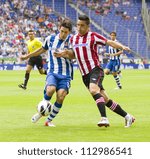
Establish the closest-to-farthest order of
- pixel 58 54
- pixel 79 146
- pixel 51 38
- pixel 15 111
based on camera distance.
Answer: pixel 79 146 → pixel 58 54 → pixel 51 38 → pixel 15 111

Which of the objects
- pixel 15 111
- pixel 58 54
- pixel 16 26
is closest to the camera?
pixel 58 54

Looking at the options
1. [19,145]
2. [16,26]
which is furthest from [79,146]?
[16,26]

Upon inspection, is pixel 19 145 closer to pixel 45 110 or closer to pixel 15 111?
pixel 45 110

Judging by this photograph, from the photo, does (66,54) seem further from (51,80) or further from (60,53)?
(51,80)

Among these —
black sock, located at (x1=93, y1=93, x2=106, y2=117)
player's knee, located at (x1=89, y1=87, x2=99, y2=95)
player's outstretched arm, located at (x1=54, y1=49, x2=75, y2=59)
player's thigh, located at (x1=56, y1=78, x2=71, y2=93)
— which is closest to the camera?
black sock, located at (x1=93, y1=93, x2=106, y2=117)

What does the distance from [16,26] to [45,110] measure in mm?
44512

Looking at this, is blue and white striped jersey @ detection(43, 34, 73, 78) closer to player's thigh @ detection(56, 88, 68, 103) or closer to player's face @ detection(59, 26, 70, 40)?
player's face @ detection(59, 26, 70, 40)

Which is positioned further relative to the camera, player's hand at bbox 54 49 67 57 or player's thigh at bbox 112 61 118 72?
player's thigh at bbox 112 61 118 72

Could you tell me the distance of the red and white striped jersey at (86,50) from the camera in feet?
47.0

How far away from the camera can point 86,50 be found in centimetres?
1440

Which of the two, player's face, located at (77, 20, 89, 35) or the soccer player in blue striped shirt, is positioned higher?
player's face, located at (77, 20, 89, 35)

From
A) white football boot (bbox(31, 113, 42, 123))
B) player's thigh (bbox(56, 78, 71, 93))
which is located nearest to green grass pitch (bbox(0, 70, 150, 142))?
white football boot (bbox(31, 113, 42, 123))

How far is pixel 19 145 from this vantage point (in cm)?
1065

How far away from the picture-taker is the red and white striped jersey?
1432cm
